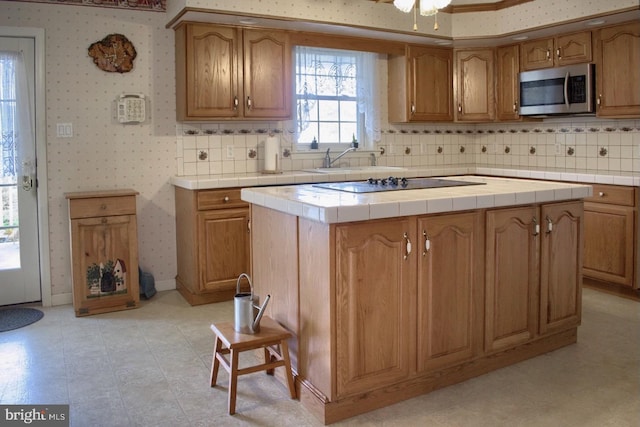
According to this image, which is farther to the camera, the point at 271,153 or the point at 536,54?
the point at 536,54

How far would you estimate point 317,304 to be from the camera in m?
2.54

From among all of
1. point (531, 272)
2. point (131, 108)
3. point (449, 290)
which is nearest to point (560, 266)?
point (531, 272)

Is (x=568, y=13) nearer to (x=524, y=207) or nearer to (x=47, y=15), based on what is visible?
(x=524, y=207)

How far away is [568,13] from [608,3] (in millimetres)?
351

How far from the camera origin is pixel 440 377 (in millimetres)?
2820

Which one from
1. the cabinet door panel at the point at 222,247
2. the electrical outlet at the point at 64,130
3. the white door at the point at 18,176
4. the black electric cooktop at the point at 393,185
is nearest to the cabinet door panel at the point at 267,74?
the cabinet door panel at the point at 222,247

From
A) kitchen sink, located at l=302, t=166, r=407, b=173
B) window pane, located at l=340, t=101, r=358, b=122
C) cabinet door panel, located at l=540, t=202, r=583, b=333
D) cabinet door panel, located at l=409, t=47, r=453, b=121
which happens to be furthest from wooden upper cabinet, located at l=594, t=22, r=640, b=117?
window pane, located at l=340, t=101, r=358, b=122

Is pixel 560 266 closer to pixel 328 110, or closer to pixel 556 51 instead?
pixel 556 51

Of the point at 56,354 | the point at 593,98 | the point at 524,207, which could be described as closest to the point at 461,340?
the point at 524,207

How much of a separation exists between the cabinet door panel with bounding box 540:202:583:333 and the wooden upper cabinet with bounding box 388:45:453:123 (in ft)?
8.81

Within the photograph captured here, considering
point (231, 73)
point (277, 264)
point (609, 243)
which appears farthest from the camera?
point (231, 73)

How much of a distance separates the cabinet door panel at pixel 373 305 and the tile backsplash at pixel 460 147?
272 centimetres

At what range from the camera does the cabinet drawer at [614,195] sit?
4.32 m

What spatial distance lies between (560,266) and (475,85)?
10.2 feet
